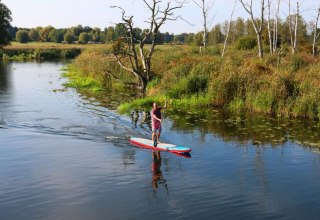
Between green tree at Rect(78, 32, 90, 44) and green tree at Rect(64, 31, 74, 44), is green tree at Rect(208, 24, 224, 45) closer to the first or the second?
green tree at Rect(78, 32, 90, 44)

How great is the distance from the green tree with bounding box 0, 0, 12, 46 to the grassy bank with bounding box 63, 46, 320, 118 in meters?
65.0

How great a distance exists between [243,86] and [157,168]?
44.8 feet

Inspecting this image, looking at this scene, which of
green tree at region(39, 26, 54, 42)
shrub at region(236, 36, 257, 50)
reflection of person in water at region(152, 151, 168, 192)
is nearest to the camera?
reflection of person in water at region(152, 151, 168, 192)

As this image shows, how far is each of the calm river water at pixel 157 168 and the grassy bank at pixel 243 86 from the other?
1711mm

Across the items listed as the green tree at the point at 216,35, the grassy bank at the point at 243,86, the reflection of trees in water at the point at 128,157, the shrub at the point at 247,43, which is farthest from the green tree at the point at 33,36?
the reflection of trees in water at the point at 128,157

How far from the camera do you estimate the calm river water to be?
11656 millimetres

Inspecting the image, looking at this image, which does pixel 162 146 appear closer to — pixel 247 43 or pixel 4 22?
pixel 247 43

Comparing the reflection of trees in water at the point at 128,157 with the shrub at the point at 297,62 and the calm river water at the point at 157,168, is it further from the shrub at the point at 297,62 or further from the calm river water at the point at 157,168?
the shrub at the point at 297,62

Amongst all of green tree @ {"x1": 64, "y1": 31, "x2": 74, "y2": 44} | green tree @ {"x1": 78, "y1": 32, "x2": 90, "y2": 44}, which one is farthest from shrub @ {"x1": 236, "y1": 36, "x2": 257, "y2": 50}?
green tree @ {"x1": 64, "y1": 31, "x2": 74, "y2": 44}

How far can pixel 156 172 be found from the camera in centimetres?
1472

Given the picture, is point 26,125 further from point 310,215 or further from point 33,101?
point 310,215

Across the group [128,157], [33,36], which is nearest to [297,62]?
[128,157]

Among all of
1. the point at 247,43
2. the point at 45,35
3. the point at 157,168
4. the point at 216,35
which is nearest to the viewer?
the point at 157,168

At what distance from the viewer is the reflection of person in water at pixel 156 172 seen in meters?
13.6
